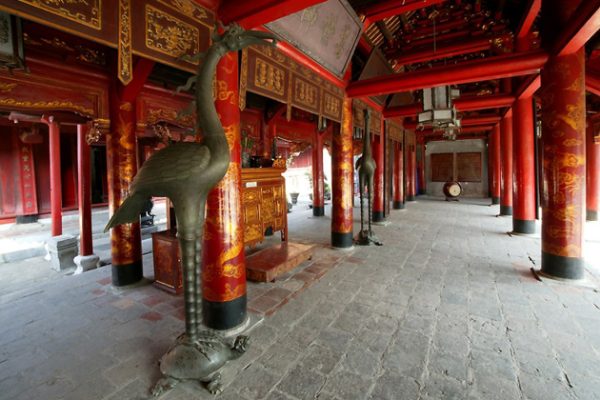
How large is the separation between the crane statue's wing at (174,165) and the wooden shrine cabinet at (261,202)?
2.37 meters

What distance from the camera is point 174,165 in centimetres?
183

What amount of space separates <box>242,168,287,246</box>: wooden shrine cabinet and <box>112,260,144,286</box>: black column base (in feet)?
5.49

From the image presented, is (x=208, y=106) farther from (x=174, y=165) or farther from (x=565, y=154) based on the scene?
(x=565, y=154)

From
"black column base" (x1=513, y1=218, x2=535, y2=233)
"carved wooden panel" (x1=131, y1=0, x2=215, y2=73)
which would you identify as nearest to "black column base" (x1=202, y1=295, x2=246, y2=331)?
"carved wooden panel" (x1=131, y1=0, x2=215, y2=73)

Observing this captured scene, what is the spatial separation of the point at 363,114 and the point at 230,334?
5448mm

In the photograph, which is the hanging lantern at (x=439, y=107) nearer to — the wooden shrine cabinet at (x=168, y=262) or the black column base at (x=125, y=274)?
the wooden shrine cabinet at (x=168, y=262)

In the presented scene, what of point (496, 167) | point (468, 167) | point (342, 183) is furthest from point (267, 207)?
point (468, 167)

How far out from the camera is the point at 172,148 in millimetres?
1940

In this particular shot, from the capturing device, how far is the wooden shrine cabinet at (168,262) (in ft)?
11.9

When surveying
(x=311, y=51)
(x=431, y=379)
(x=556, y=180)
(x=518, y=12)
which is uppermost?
(x=518, y=12)

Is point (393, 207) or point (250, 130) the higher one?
point (250, 130)

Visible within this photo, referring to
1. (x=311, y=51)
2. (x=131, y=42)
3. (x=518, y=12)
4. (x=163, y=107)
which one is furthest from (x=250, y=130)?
(x=518, y=12)

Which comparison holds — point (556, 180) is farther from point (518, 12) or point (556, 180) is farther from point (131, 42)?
point (131, 42)

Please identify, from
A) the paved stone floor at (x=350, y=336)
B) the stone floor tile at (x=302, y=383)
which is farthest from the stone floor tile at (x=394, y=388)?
the stone floor tile at (x=302, y=383)
